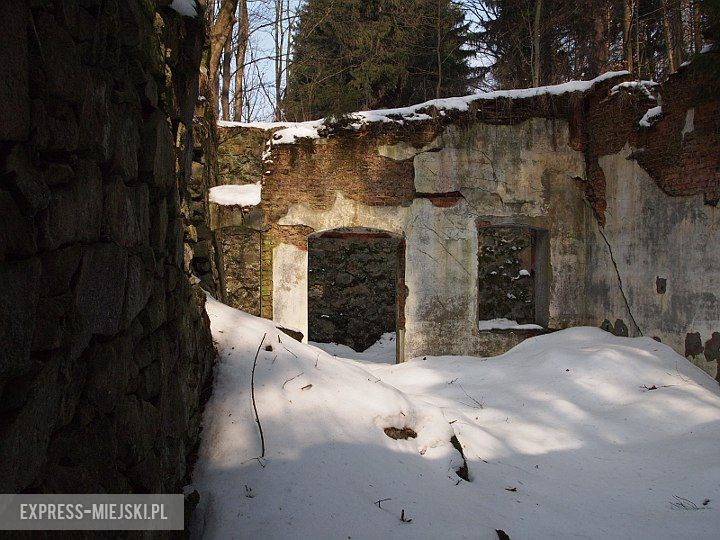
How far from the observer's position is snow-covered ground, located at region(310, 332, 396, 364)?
10.3 metres

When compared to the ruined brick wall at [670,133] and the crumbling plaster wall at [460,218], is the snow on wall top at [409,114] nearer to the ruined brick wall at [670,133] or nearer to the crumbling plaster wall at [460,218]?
the crumbling plaster wall at [460,218]

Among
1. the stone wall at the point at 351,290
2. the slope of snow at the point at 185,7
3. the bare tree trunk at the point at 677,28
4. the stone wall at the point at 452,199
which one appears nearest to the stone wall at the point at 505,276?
the stone wall at the point at 351,290

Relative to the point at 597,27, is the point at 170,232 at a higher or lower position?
lower

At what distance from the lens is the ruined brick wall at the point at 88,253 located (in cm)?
110

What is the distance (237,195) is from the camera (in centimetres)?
757

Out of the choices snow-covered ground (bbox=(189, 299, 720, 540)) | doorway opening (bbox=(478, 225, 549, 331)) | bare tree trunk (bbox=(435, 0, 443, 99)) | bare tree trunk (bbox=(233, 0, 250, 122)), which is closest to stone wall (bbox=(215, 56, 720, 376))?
snow-covered ground (bbox=(189, 299, 720, 540))

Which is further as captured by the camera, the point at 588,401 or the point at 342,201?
the point at 342,201

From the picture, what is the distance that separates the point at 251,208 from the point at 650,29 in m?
12.0

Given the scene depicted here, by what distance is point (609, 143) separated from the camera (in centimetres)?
721

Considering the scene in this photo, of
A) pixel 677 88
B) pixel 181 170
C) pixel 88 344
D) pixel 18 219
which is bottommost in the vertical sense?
pixel 88 344

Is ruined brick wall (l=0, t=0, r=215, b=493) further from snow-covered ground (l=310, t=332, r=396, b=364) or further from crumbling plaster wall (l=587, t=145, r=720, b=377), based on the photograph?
snow-covered ground (l=310, t=332, r=396, b=364)

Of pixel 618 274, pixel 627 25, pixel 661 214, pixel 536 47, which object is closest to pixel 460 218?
pixel 618 274

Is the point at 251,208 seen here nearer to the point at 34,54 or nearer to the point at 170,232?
the point at 170,232

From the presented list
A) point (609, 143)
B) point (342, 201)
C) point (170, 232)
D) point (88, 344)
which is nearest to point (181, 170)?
point (170, 232)
